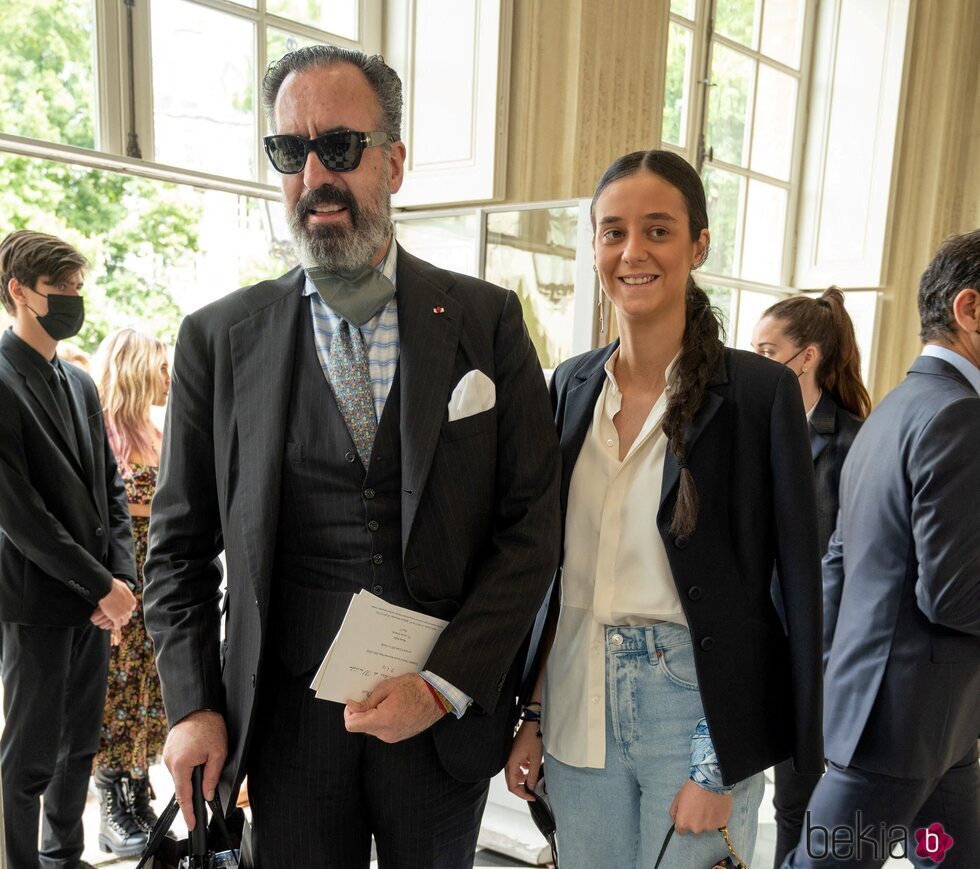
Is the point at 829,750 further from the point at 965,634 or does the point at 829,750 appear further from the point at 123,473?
the point at 123,473

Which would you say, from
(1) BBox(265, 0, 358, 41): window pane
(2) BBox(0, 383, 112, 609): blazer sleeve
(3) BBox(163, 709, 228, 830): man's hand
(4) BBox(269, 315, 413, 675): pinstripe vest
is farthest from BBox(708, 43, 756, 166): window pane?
(3) BBox(163, 709, 228, 830): man's hand

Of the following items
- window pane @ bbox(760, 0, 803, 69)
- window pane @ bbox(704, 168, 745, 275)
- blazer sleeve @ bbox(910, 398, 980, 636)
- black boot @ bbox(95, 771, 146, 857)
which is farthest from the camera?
window pane @ bbox(760, 0, 803, 69)

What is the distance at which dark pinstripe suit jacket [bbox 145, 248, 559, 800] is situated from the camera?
50.6 inches

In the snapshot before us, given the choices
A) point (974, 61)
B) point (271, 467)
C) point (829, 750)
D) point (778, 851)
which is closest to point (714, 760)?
point (829, 750)

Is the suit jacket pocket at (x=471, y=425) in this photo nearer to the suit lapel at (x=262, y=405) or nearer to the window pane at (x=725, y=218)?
the suit lapel at (x=262, y=405)

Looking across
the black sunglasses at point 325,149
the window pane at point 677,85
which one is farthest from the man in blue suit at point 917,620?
the window pane at point 677,85

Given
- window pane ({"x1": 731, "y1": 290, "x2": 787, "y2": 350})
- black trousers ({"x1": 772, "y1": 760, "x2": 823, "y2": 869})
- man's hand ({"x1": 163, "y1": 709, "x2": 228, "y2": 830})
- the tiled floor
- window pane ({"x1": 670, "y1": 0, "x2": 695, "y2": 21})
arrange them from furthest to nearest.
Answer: window pane ({"x1": 731, "y1": 290, "x2": 787, "y2": 350}) → window pane ({"x1": 670, "y1": 0, "x2": 695, "y2": 21}) → the tiled floor → black trousers ({"x1": 772, "y1": 760, "x2": 823, "y2": 869}) → man's hand ({"x1": 163, "y1": 709, "x2": 228, "y2": 830})

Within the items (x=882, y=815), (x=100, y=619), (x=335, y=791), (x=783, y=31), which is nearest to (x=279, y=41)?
(x=100, y=619)

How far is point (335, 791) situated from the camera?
132cm

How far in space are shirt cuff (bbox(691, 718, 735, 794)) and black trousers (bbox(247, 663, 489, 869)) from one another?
14.5 inches

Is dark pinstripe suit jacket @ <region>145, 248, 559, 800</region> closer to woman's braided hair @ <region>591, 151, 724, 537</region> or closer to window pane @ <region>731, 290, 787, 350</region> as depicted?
woman's braided hair @ <region>591, 151, 724, 537</region>

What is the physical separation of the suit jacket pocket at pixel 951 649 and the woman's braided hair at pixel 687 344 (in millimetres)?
753

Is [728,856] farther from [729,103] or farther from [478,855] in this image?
[729,103]

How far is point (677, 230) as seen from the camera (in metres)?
1.46
